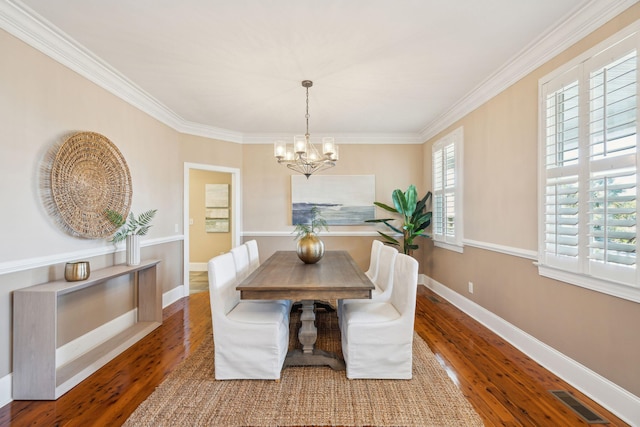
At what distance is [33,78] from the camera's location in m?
2.18

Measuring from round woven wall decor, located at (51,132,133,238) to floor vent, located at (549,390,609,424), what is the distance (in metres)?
3.91

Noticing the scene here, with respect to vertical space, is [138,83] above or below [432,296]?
above

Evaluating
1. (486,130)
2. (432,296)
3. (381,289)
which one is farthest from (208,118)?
(432,296)

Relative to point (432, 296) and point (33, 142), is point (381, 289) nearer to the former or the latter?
point (432, 296)

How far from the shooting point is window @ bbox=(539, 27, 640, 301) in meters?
1.77

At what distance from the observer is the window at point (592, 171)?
5.80 feet

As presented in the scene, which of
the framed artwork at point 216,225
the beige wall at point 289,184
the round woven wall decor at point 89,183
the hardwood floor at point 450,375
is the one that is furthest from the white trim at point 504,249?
the framed artwork at point 216,225

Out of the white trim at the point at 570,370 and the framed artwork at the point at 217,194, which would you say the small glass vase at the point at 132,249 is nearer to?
the framed artwork at the point at 217,194

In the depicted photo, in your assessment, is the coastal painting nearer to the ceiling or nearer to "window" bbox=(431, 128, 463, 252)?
"window" bbox=(431, 128, 463, 252)

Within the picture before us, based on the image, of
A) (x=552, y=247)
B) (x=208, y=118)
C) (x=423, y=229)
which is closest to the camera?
(x=552, y=247)

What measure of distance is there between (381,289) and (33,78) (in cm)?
337

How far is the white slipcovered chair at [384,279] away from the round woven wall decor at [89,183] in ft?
7.92

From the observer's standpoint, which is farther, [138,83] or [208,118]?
[208,118]

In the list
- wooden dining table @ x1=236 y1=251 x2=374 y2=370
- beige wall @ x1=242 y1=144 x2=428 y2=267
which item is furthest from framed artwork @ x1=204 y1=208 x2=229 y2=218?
wooden dining table @ x1=236 y1=251 x2=374 y2=370
